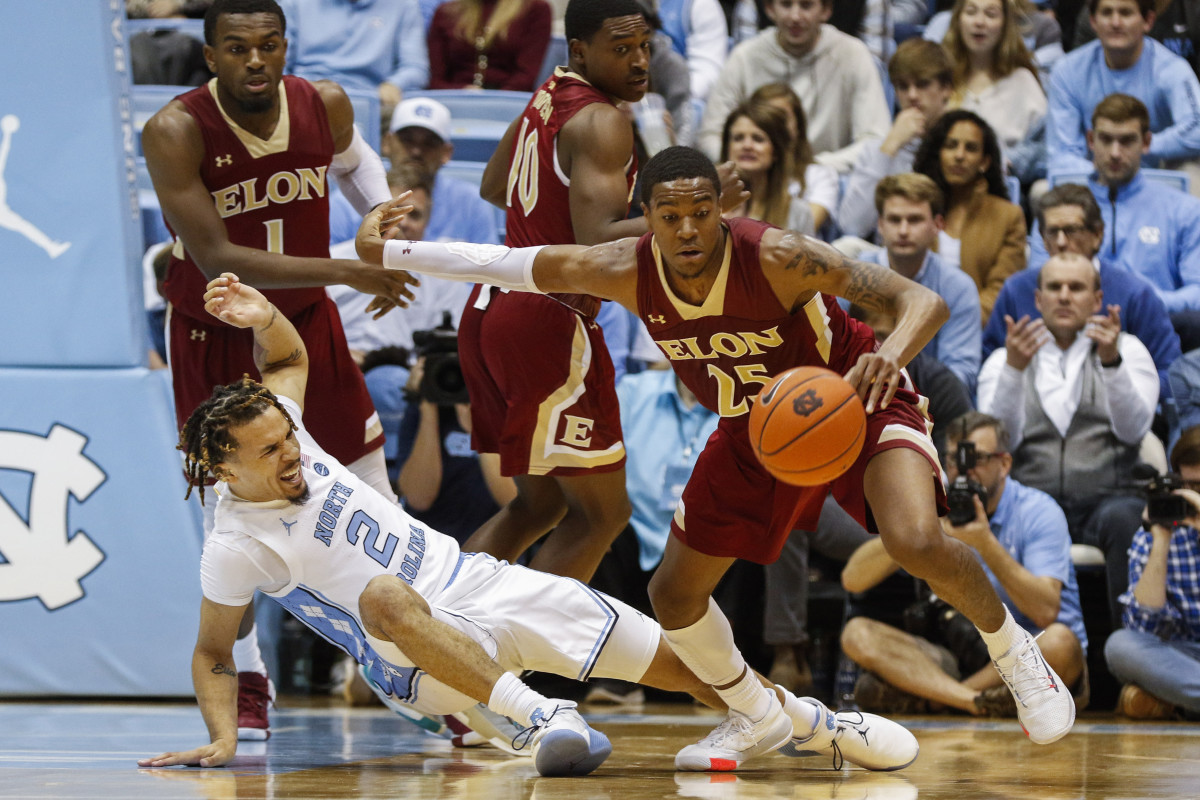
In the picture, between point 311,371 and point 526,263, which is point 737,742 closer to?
point 526,263

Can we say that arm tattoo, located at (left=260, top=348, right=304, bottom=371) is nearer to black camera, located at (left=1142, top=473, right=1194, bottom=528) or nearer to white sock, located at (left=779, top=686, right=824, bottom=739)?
white sock, located at (left=779, top=686, right=824, bottom=739)

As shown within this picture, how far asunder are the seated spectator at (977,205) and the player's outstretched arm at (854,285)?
4.04 m


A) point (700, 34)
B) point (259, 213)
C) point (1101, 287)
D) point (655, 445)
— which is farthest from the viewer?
point (700, 34)

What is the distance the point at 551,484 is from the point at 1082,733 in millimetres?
2349

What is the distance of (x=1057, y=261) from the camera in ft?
22.3

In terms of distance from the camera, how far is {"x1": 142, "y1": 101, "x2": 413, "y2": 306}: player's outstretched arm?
189 inches

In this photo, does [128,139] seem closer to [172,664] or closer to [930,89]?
[172,664]

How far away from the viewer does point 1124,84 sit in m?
8.80

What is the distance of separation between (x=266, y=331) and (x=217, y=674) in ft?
3.67

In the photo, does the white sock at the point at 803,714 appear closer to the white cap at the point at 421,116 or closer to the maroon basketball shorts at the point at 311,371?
the maroon basketball shorts at the point at 311,371

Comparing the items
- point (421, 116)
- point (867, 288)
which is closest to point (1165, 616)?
point (867, 288)

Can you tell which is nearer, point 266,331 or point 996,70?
point 266,331

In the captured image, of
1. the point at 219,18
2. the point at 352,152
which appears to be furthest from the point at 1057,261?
the point at 219,18

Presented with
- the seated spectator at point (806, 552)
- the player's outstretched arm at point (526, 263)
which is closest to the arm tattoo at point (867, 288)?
the player's outstretched arm at point (526, 263)
